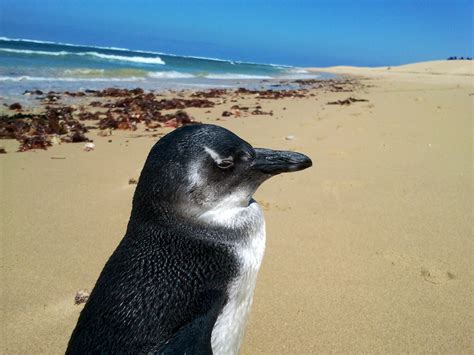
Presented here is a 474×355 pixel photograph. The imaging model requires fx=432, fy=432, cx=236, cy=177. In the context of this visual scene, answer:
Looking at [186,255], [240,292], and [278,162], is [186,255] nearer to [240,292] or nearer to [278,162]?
[240,292]

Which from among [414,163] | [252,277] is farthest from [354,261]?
[414,163]

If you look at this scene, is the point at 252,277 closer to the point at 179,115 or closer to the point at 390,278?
the point at 390,278

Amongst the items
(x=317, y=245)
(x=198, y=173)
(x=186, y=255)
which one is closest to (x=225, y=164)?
(x=198, y=173)

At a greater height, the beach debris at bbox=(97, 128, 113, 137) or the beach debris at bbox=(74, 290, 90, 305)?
the beach debris at bbox=(74, 290, 90, 305)

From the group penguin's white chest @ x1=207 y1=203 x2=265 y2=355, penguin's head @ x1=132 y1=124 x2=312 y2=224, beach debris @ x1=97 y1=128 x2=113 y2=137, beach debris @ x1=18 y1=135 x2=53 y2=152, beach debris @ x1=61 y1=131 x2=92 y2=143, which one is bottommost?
beach debris @ x1=97 y1=128 x2=113 y2=137

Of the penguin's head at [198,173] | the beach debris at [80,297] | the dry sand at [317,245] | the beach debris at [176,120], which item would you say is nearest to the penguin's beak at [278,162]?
the penguin's head at [198,173]

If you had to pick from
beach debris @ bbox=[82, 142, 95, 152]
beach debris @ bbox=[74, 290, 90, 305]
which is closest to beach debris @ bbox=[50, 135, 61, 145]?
beach debris @ bbox=[82, 142, 95, 152]

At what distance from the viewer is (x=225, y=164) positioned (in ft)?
6.46

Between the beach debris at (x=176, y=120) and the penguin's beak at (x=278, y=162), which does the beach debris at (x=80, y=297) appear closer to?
the penguin's beak at (x=278, y=162)

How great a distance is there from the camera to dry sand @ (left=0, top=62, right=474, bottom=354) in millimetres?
2443

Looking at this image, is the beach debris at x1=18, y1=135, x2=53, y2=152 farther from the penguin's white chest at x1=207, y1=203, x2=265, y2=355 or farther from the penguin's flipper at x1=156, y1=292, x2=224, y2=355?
the penguin's flipper at x1=156, y1=292, x2=224, y2=355

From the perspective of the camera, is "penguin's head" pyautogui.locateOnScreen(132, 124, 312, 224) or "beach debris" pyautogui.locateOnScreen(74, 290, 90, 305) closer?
"penguin's head" pyautogui.locateOnScreen(132, 124, 312, 224)

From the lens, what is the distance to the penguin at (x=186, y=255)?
159cm

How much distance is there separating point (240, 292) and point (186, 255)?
31 cm
